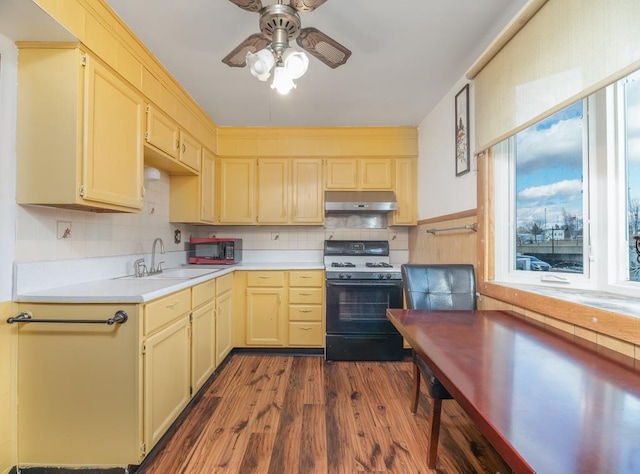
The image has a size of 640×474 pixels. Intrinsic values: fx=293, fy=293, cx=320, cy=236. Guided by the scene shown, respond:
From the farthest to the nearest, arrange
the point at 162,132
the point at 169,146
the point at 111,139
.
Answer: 1. the point at 169,146
2. the point at 162,132
3. the point at 111,139

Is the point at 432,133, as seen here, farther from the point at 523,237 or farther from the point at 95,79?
the point at 95,79

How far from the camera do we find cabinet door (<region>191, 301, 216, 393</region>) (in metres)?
2.06

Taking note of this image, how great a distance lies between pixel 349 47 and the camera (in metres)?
1.89

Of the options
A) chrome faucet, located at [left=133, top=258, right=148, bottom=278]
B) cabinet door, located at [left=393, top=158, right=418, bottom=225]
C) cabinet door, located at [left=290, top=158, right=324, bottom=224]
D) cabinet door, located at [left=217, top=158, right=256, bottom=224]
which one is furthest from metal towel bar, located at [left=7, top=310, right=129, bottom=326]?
cabinet door, located at [left=393, top=158, right=418, bottom=225]

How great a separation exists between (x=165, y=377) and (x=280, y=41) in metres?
1.88

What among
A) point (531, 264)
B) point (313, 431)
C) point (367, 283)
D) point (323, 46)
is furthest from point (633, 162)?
point (313, 431)

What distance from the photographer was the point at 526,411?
2.18 ft

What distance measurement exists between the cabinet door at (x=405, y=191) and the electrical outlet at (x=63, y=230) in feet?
9.06

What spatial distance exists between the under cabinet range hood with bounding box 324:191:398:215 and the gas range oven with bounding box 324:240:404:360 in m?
0.65

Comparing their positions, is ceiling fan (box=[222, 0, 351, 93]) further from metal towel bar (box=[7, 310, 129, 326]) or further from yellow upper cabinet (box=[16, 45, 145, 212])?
metal towel bar (box=[7, 310, 129, 326])

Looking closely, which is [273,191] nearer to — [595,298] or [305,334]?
[305,334]

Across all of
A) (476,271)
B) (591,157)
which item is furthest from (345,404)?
(591,157)

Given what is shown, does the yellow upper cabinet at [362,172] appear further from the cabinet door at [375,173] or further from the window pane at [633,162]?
the window pane at [633,162]

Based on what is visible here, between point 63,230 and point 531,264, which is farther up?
point 63,230
